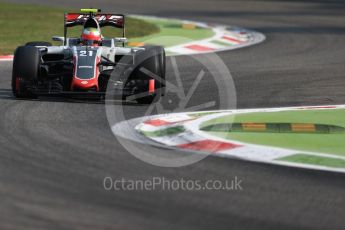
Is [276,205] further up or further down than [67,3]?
further up

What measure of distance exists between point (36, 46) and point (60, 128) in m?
3.18

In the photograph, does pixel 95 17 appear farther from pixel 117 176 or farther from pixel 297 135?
pixel 117 176

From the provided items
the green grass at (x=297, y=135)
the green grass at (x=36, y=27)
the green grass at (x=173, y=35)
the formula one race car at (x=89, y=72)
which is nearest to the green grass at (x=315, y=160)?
the green grass at (x=297, y=135)

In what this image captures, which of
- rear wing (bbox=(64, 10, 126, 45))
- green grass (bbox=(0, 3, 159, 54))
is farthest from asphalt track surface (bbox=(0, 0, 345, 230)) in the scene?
green grass (bbox=(0, 3, 159, 54))

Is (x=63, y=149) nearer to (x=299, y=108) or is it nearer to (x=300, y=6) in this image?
(x=299, y=108)

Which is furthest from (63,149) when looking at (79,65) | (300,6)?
(300,6)

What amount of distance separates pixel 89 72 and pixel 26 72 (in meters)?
0.87

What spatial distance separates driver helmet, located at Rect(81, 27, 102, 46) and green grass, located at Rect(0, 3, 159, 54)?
6.12 m

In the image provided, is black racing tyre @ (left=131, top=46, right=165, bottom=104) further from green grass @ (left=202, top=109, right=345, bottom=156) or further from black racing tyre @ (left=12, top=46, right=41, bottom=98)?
green grass @ (left=202, top=109, right=345, bottom=156)

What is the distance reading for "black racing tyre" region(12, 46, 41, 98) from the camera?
1385cm

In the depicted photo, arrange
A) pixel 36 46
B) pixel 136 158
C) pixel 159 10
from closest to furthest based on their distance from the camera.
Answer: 1. pixel 136 158
2. pixel 36 46
3. pixel 159 10

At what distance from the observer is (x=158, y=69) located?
14.1m

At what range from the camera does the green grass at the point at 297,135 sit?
10695 millimetres

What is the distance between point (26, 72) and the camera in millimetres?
13852
